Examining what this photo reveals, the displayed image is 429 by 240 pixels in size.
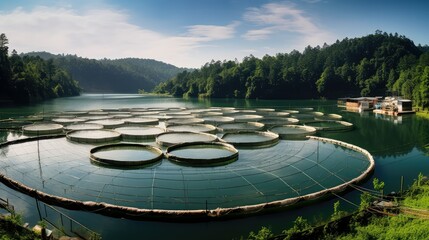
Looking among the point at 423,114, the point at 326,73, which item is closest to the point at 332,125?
the point at 423,114

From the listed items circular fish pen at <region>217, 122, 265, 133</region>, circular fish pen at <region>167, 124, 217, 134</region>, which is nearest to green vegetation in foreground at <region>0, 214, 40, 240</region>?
circular fish pen at <region>167, 124, 217, 134</region>

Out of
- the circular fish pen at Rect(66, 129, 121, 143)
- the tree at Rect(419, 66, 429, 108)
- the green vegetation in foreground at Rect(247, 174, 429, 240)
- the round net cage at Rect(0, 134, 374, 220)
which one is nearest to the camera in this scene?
the green vegetation in foreground at Rect(247, 174, 429, 240)

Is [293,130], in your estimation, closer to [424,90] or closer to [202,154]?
[202,154]

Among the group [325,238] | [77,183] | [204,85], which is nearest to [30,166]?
[77,183]

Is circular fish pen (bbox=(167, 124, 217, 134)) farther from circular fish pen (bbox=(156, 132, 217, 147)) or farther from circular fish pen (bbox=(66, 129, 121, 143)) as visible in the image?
circular fish pen (bbox=(66, 129, 121, 143))

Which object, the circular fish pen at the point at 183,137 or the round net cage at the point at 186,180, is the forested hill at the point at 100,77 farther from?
the round net cage at the point at 186,180
